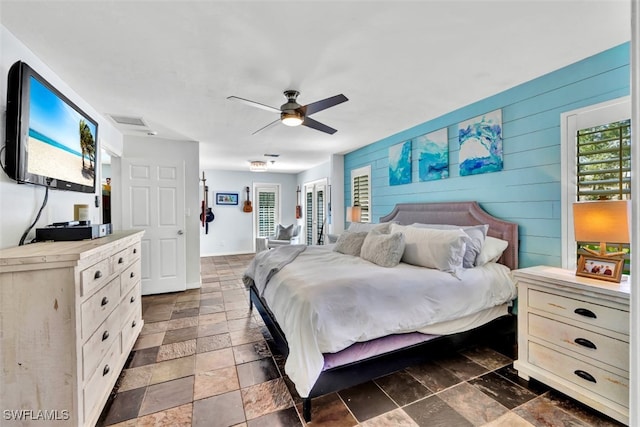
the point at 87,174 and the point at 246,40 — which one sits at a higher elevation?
the point at 246,40

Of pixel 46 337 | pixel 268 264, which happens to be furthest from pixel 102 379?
pixel 268 264

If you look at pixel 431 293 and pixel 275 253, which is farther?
pixel 275 253

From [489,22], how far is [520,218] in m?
1.74

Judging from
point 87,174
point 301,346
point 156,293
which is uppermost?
point 87,174

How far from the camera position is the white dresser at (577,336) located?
164cm

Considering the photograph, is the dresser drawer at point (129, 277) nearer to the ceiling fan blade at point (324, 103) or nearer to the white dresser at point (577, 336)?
the ceiling fan blade at point (324, 103)

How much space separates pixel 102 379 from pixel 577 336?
303cm

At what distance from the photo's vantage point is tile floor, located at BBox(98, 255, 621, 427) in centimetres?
172

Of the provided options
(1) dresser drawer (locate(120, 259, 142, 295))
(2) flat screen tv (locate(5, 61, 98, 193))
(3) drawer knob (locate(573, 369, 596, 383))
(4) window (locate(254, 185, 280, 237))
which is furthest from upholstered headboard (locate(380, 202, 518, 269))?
(4) window (locate(254, 185, 280, 237))

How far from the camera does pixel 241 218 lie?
26.2 ft

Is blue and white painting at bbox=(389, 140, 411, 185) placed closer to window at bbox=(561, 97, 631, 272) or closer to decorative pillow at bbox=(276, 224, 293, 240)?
window at bbox=(561, 97, 631, 272)

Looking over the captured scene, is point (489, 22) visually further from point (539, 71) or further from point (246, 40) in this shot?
point (246, 40)

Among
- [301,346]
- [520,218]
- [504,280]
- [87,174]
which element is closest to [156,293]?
[87,174]

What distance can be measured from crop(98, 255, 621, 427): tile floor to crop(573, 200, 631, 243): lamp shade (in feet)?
3.59
